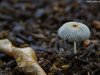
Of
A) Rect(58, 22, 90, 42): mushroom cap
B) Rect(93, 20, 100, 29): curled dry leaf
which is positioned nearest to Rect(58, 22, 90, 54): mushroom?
Rect(58, 22, 90, 42): mushroom cap

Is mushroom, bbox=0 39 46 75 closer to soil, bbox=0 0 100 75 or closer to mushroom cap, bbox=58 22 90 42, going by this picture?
soil, bbox=0 0 100 75

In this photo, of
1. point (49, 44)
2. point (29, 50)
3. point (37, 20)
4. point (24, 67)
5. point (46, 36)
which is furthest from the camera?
point (37, 20)

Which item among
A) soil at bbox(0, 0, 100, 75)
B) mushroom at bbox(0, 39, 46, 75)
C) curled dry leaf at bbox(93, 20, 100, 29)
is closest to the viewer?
mushroom at bbox(0, 39, 46, 75)

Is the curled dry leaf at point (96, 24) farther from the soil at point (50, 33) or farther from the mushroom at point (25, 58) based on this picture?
the mushroom at point (25, 58)

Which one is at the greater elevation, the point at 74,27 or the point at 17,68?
the point at 74,27

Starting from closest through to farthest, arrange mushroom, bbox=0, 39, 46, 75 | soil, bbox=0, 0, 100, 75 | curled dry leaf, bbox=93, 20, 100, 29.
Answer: mushroom, bbox=0, 39, 46, 75 < soil, bbox=0, 0, 100, 75 < curled dry leaf, bbox=93, 20, 100, 29

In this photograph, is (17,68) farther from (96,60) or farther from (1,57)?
(96,60)

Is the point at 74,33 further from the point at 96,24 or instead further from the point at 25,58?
the point at 96,24

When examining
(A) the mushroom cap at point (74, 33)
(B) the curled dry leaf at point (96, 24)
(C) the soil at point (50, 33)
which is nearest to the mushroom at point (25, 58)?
(C) the soil at point (50, 33)

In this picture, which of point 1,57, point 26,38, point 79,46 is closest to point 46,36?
point 26,38
